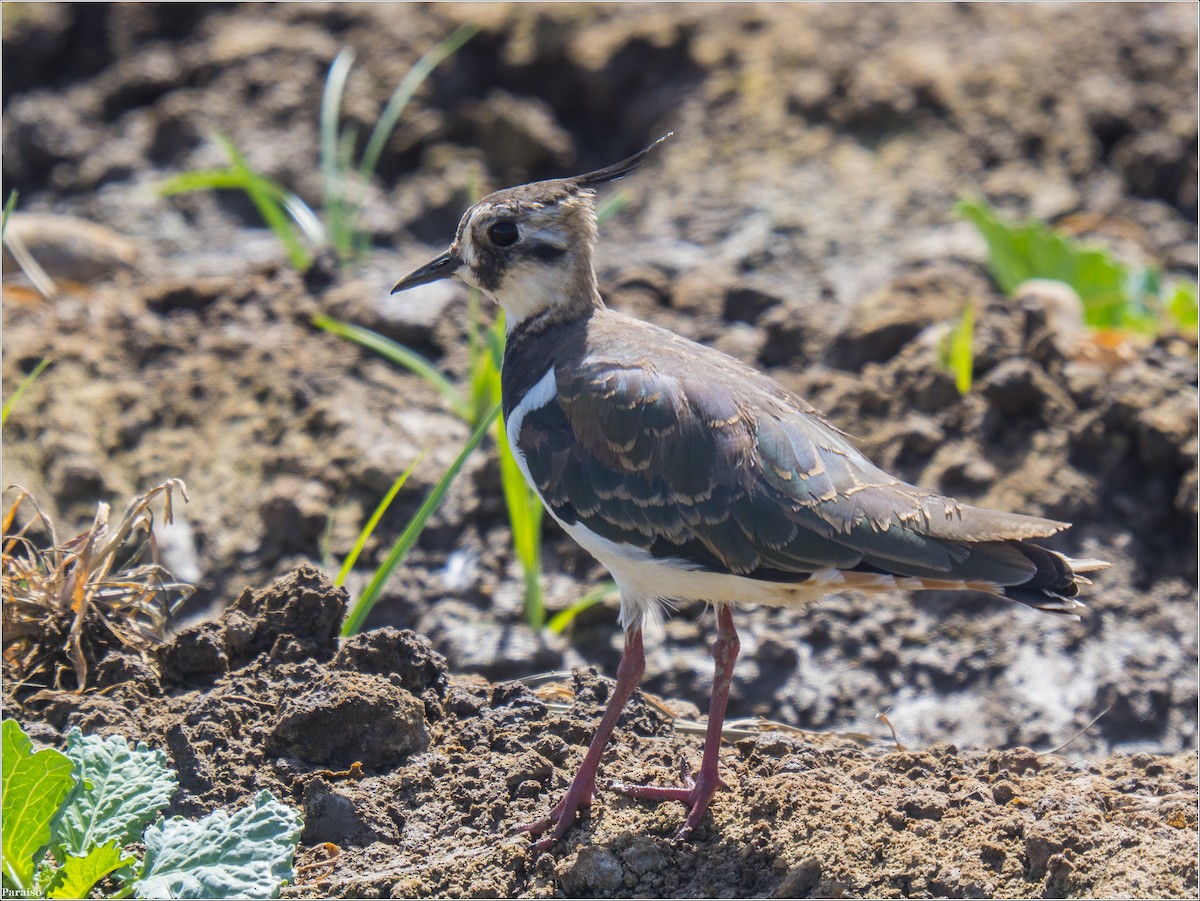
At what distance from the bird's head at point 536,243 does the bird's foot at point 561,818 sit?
1877 mm

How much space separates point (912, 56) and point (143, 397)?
579cm

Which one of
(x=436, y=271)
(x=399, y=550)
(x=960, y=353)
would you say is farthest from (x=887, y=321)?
(x=399, y=550)

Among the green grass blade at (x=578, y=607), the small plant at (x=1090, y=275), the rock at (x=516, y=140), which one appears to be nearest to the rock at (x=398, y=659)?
the green grass blade at (x=578, y=607)

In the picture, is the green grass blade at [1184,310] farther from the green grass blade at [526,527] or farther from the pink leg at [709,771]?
the pink leg at [709,771]

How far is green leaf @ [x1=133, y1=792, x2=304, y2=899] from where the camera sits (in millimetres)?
3523

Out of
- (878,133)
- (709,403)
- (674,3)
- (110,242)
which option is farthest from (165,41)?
(709,403)

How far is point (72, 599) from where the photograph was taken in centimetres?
464

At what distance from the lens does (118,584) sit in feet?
15.4

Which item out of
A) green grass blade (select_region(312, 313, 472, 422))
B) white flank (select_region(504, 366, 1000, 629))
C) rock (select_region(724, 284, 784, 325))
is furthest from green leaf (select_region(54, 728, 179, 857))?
rock (select_region(724, 284, 784, 325))

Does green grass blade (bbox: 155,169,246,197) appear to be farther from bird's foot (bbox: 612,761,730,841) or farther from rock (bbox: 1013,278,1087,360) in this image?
bird's foot (bbox: 612,761,730,841)

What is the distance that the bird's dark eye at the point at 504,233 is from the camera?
16.6 feet

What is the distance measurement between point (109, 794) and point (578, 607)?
252 centimetres

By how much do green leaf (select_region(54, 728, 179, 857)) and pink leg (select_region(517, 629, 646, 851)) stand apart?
43.7 inches

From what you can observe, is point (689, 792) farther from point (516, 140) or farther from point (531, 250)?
point (516, 140)
